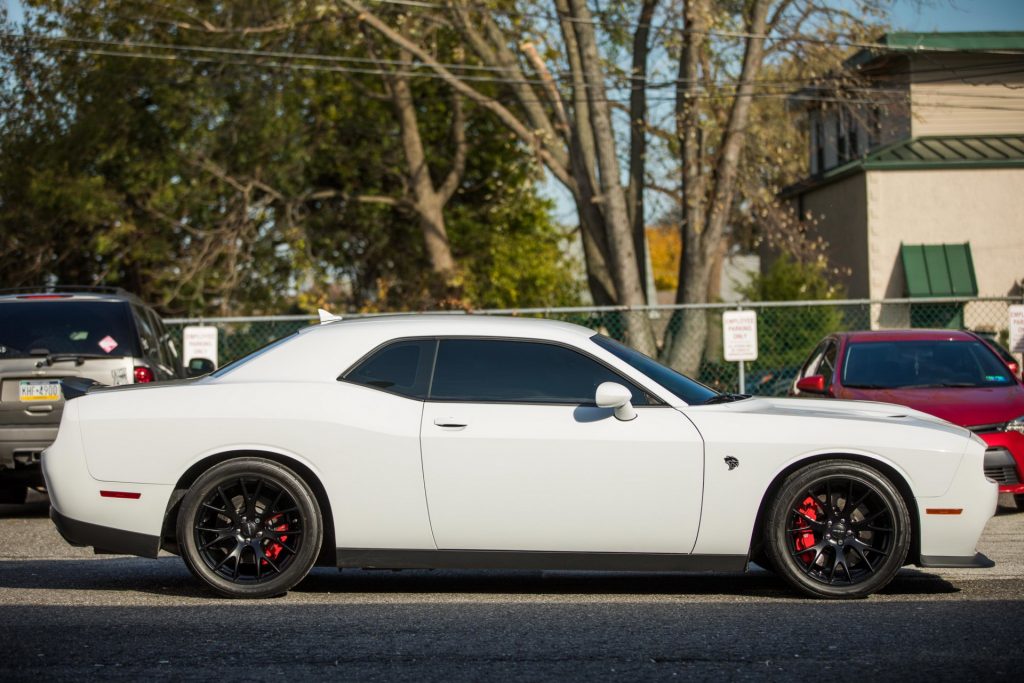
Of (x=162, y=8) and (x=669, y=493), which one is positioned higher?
(x=162, y=8)

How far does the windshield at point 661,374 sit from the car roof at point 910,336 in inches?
194

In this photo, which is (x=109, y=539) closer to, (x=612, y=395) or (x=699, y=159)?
(x=612, y=395)

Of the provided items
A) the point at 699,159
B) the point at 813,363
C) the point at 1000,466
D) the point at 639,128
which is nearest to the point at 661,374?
the point at 1000,466

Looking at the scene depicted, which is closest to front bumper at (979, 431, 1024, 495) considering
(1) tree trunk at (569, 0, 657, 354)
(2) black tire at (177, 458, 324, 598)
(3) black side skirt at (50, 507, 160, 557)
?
(2) black tire at (177, 458, 324, 598)

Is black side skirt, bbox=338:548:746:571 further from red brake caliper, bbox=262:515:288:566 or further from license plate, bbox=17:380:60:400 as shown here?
license plate, bbox=17:380:60:400

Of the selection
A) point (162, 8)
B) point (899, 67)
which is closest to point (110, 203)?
point (162, 8)

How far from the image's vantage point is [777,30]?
2150cm

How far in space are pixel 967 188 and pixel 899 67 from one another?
9.84ft

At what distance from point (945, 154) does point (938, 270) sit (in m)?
2.42

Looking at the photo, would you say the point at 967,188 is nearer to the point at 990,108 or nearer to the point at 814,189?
the point at 990,108

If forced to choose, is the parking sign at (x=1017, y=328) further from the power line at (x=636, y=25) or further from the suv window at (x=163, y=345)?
the suv window at (x=163, y=345)

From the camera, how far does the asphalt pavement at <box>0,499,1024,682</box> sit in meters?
5.14

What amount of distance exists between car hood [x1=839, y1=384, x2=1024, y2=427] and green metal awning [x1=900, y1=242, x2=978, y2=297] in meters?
16.3

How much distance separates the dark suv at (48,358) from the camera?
34.5 feet
